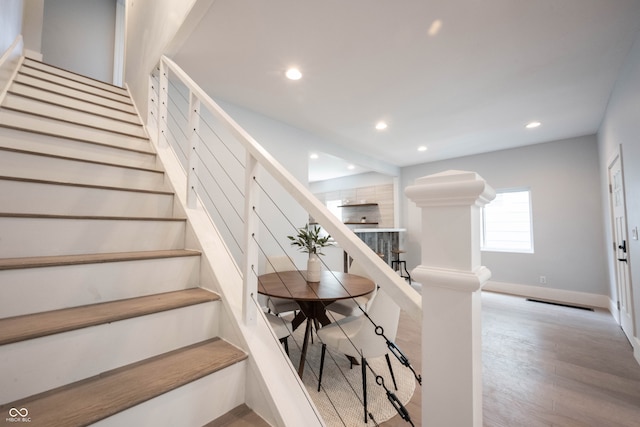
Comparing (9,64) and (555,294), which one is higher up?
(9,64)

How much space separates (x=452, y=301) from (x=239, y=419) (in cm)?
87

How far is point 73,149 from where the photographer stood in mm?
1783

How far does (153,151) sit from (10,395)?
5.97ft

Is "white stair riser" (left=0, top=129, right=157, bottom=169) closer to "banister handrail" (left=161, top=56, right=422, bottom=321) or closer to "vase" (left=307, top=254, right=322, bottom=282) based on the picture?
"banister handrail" (left=161, top=56, right=422, bottom=321)

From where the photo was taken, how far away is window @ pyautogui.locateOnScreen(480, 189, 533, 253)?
473 cm

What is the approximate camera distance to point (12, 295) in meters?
0.92

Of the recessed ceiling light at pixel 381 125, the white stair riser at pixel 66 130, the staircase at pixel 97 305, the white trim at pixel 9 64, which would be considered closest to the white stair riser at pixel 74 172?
the staircase at pixel 97 305

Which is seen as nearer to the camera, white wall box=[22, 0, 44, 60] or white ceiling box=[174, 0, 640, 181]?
white ceiling box=[174, 0, 640, 181]

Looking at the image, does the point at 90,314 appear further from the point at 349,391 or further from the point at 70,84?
the point at 70,84

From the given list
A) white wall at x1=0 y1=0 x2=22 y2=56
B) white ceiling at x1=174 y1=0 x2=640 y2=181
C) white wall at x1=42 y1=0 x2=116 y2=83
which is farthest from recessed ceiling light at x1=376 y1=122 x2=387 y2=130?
white wall at x1=42 y1=0 x2=116 y2=83

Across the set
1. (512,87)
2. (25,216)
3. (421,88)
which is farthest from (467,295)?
(512,87)

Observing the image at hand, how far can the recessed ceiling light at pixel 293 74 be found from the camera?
2.48 metres

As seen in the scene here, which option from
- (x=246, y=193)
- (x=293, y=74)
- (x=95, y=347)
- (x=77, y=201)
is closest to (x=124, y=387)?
(x=95, y=347)

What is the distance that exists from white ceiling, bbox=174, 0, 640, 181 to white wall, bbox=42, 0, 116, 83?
384 cm
